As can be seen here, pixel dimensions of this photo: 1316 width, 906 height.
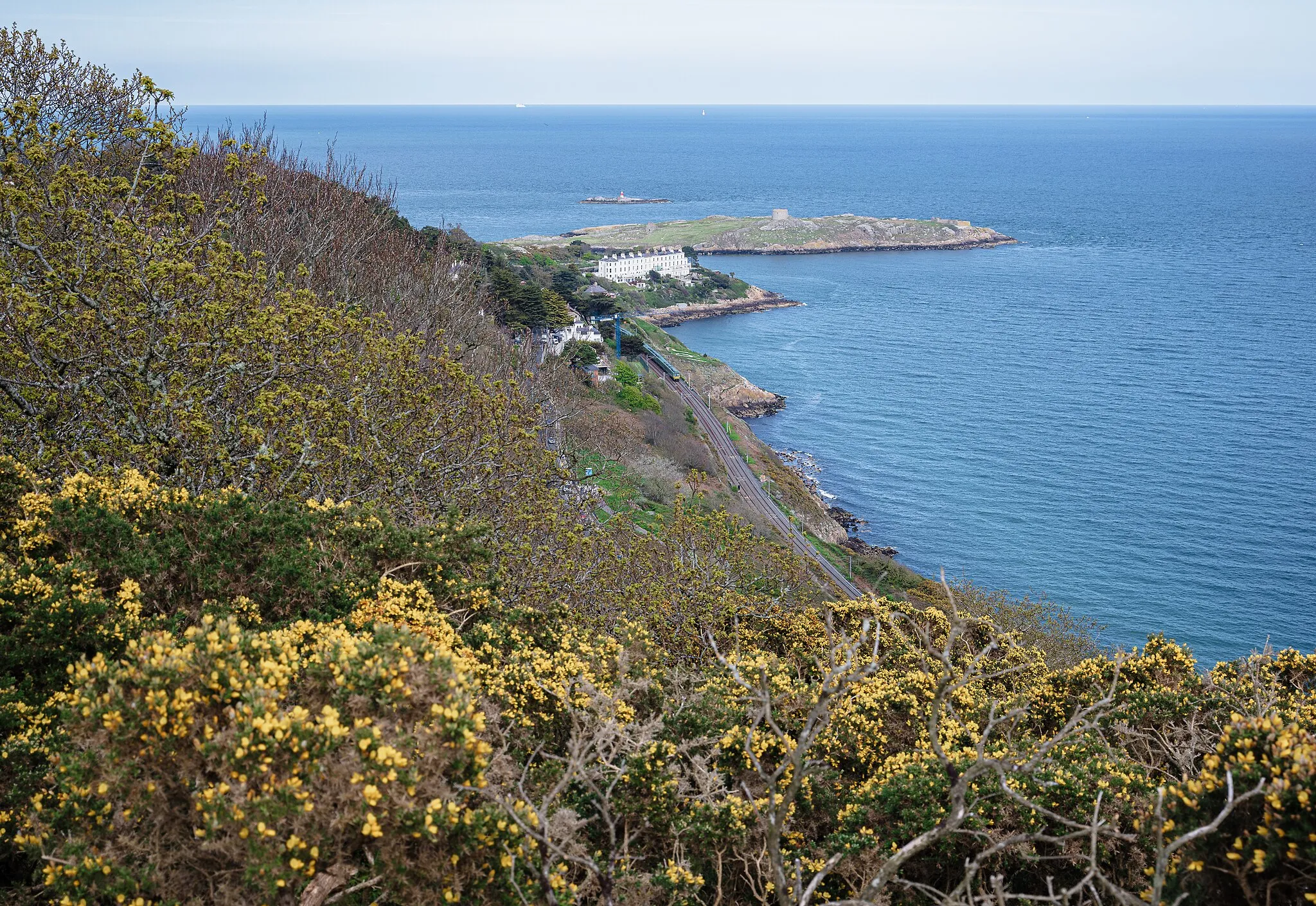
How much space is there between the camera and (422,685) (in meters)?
8.01

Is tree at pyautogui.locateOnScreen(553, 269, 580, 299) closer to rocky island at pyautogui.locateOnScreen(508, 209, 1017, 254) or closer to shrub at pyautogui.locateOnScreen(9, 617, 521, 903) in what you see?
rocky island at pyautogui.locateOnScreen(508, 209, 1017, 254)

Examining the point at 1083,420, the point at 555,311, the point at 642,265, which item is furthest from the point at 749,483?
the point at 642,265

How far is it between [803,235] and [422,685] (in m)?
179

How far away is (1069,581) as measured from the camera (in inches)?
2108

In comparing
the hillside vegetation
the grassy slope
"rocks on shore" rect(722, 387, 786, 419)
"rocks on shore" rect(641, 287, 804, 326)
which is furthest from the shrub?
the grassy slope

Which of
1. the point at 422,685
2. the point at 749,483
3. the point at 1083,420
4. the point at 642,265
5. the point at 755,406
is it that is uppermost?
the point at 642,265

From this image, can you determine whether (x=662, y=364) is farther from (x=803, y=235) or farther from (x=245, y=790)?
(x=803, y=235)

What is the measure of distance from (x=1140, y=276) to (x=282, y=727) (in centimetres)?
14959

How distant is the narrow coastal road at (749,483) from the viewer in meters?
48.5

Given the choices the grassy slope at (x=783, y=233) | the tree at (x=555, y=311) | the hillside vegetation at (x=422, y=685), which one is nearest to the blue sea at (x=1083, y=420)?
the tree at (x=555, y=311)

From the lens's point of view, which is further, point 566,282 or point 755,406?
point 566,282

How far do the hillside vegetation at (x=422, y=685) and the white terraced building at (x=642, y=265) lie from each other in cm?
10631

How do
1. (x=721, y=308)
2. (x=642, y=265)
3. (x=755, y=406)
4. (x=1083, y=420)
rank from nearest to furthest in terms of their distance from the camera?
(x=1083, y=420)
(x=755, y=406)
(x=721, y=308)
(x=642, y=265)

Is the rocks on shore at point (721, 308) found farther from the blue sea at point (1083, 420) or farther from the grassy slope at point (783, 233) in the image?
the grassy slope at point (783, 233)
